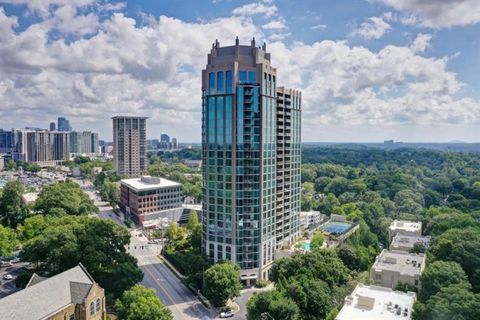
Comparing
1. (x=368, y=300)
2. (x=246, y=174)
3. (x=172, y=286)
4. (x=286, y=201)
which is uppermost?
(x=246, y=174)

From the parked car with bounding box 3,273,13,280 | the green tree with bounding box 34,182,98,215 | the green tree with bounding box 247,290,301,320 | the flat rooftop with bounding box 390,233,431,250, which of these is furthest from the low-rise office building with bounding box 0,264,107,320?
the flat rooftop with bounding box 390,233,431,250

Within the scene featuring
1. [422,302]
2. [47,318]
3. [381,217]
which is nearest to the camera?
[47,318]

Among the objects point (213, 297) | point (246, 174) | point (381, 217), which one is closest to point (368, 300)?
point (213, 297)

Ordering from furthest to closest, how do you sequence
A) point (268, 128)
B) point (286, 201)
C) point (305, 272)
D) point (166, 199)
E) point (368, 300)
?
point (166, 199)
point (286, 201)
point (268, 128)
point (305, 272)
point (368, 300)

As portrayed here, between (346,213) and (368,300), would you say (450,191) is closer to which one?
(346,213)

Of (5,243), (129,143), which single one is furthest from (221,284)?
(129,143)

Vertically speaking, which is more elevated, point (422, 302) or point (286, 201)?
point (286, 201)

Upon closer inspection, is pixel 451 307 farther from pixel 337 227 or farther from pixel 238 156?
pixel 337 227

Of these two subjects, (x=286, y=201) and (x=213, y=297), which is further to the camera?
(x=286, y=201)
